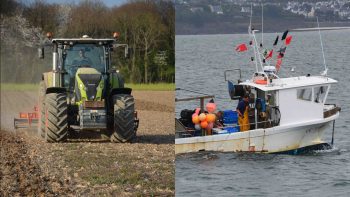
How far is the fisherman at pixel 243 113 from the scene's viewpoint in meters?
11.3

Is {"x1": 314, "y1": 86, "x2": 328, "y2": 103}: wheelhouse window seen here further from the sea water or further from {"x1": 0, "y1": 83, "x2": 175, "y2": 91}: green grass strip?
{"x1": 0, "y1": 83, "x2": 175, "y2": 91}: green grass strip

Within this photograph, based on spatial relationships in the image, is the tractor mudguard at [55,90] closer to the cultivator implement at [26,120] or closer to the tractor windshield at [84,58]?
the tractor windshield at [84,58]

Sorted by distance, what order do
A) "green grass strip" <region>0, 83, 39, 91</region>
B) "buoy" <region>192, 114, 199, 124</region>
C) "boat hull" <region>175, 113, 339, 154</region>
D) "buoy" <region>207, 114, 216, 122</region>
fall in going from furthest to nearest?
"boat hull" <region>175, 113, 339, 154</region> → "buoy" <region>207, 114, 216, 122</region> → "buoy" <region>192, 114, 199, 124</region> → "green grass strip" <region>0, 83, 39, 91</region>

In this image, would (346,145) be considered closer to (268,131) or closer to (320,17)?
(268,131)

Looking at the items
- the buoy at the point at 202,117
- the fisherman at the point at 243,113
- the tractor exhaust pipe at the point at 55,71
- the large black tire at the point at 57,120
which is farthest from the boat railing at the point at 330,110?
the tractor exhaust pipe at the point at 55,71

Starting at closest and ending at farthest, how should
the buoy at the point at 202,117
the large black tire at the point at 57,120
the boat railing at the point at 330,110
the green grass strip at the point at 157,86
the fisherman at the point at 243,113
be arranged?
the green grass strip at the point at 157,86, the large black tire at the point at 57,120, the buoy at the point at 202,117, the fisherman at the point at 243,113, the boat railing at the point at 330,110

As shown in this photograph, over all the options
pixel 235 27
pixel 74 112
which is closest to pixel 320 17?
pixel 235 27

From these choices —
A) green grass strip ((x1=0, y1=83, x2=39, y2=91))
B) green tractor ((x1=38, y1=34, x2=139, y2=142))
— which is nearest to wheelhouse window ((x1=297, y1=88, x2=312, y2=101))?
green tractor ((x1=38, y1=34, x2=139, y2=142))

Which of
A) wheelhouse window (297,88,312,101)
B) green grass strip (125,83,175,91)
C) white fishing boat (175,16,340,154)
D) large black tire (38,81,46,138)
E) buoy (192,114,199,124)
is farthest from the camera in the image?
wheelhouse window (297,88,312,101)

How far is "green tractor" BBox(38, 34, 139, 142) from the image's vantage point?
6574 mm

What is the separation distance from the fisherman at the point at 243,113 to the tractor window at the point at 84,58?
4659 mm

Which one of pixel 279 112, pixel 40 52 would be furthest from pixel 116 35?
→ pixel 279 112

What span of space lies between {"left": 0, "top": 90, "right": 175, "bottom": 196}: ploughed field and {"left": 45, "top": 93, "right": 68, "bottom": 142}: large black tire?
0.07 m

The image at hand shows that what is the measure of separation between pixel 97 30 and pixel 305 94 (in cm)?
731
